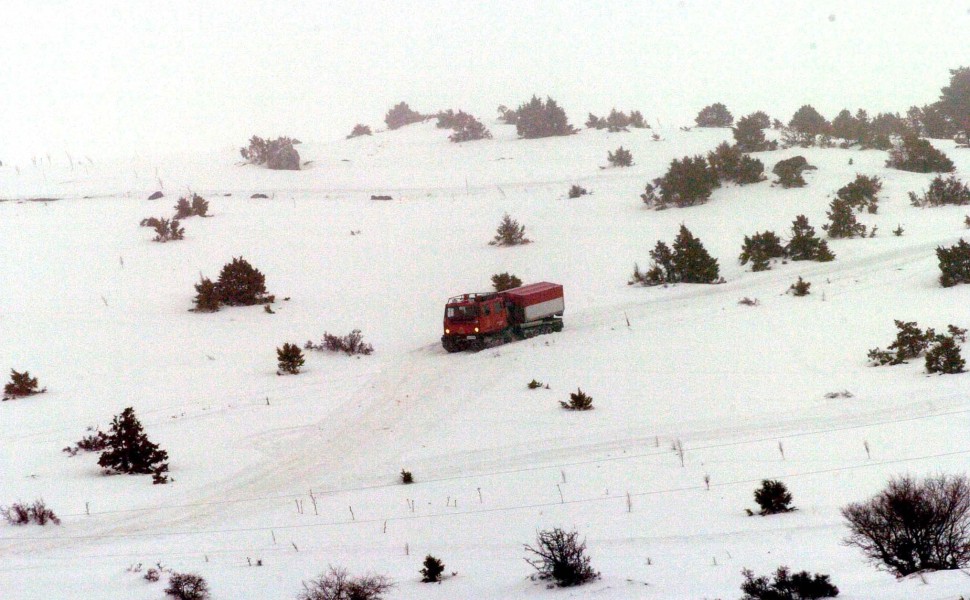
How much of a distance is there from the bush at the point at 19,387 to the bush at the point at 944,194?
3532 centimetres

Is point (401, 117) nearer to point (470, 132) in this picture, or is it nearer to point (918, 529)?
point (470, 132)

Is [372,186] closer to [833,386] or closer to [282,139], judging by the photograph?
[282,139]

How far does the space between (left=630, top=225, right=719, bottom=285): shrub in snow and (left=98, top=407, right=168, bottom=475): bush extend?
19.6 m

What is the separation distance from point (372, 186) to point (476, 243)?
14047 mm

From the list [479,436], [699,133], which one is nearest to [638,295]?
[479,436]

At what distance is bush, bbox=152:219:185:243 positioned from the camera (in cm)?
3178

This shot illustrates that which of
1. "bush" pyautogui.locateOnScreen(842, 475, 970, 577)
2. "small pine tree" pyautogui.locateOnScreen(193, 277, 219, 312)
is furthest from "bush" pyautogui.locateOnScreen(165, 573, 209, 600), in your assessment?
"small pine tree" pyautogui.locateOnScreen(193, 277, 219, 312)

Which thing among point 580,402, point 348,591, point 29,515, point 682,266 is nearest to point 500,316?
point 682,266

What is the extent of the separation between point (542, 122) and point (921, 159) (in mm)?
Answer: 26042

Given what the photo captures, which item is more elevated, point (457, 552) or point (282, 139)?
point (282, 139)

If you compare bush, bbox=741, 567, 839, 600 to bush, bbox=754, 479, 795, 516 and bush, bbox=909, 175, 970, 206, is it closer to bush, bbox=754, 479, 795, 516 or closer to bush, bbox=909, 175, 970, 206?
bush, bbox=754, 479, 795, 516

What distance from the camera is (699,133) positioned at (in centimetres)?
5372

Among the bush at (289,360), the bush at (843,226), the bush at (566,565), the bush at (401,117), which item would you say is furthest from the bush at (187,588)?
the bush at (401,117)

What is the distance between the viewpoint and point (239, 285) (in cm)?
2578
